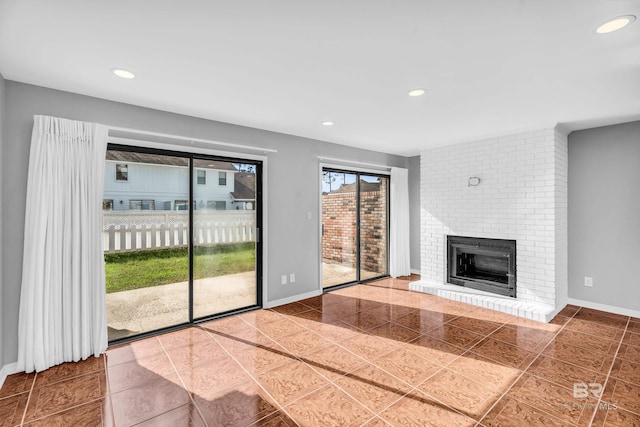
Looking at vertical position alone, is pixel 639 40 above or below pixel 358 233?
above

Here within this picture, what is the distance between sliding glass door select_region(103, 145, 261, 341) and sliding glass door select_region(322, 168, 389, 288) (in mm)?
1372

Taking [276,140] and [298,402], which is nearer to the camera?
[298,402]

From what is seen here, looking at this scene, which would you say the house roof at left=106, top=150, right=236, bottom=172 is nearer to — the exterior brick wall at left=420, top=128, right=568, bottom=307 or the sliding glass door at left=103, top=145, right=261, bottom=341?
the sliding glass door at left=103, top=145, right=261, bottom=341

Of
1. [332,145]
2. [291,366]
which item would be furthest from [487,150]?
[291,366]

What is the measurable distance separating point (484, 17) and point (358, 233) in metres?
3.95

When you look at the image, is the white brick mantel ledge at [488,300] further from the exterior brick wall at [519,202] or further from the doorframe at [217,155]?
the doorframe at [217,155]

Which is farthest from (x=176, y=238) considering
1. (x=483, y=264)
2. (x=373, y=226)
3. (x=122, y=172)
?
(x=483, y=264)

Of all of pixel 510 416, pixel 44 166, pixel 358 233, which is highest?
pixel 44 166

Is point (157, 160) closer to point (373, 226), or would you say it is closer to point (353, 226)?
point (353, 226)

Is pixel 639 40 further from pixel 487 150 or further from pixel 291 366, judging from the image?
pixel 291 366

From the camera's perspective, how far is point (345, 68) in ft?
7.59

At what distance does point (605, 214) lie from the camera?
3.94 m

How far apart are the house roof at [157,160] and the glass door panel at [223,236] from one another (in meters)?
0.01

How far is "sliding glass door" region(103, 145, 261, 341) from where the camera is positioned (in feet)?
10.3
